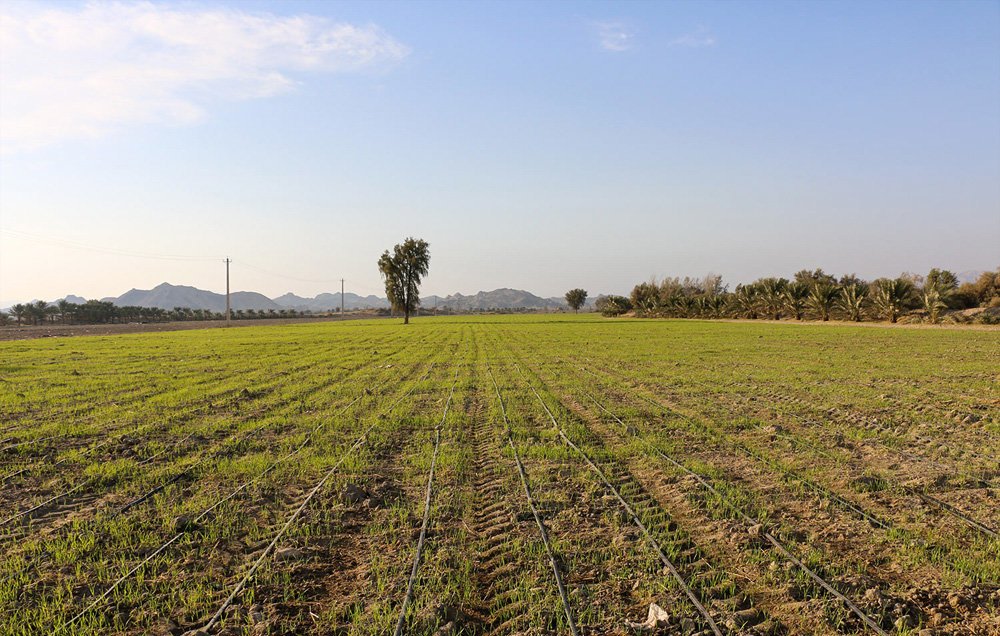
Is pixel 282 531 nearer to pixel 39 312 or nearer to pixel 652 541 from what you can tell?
pixel 652 541

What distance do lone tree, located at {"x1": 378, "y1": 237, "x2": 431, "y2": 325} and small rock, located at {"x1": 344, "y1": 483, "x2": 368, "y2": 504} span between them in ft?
182

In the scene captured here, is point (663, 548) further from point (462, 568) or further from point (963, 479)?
point (963, 479)

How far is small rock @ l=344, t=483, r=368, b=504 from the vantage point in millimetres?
6055

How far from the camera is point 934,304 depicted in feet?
123

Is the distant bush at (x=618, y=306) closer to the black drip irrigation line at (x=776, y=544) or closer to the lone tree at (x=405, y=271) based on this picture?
the lone tree at (x=405, y=271)

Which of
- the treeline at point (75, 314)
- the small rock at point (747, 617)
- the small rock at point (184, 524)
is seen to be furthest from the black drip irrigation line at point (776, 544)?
the treeline at point (75, 314)

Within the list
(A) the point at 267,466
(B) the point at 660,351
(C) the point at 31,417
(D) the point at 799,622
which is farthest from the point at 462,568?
(B) the point at 660,351

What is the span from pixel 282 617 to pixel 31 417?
383 inches

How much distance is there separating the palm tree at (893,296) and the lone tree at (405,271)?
4353 cm

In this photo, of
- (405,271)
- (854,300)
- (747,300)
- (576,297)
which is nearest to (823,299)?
(854,300)

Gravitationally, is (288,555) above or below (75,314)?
below

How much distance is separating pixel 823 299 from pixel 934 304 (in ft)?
29.6

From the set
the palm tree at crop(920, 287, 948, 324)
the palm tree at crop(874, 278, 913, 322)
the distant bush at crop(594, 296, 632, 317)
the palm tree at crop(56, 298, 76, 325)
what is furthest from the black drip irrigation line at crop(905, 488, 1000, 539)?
the palm tree at crop(56, 298, 76, 325)

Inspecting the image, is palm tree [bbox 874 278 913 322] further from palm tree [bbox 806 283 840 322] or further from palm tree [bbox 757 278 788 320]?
palm tree [bbox 757 278 788 320]
